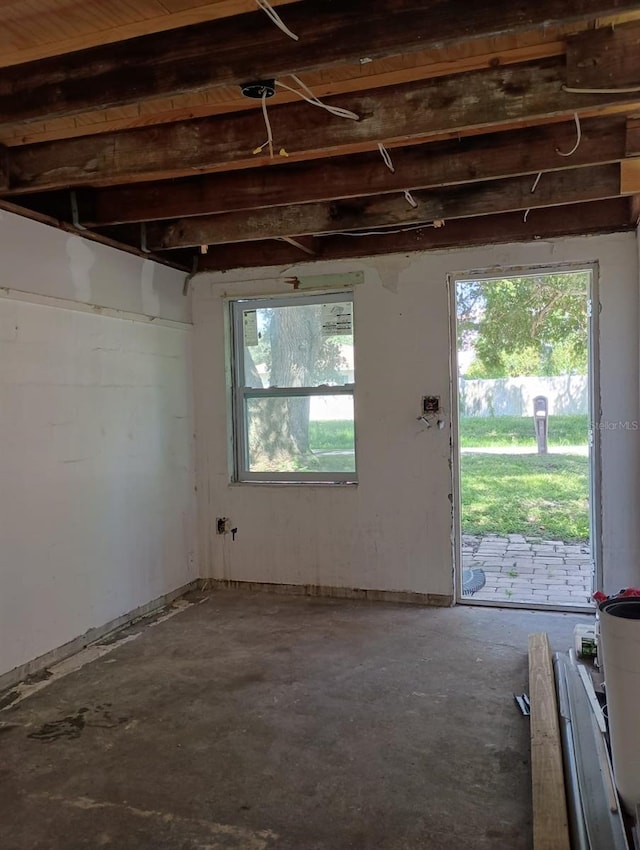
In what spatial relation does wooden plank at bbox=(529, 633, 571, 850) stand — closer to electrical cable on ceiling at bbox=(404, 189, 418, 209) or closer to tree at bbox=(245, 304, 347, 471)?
tree at bbox=(245, 304, 347, 471)

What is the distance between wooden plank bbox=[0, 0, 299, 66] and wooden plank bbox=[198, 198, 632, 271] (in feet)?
8.18

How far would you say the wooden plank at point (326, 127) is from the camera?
2.20m

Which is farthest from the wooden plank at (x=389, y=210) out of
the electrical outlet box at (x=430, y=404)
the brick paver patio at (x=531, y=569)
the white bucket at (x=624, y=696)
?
the brick paver patio at (x=531, y=569)

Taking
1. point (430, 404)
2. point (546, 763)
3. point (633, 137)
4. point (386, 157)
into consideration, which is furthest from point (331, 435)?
point (546, 763)

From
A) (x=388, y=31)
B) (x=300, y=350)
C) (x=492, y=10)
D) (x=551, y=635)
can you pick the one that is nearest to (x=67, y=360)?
(x=300, y=350)

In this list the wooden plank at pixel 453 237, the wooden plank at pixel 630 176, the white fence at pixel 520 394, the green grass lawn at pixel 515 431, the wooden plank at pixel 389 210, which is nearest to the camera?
the wooden plank at pixel 630 176

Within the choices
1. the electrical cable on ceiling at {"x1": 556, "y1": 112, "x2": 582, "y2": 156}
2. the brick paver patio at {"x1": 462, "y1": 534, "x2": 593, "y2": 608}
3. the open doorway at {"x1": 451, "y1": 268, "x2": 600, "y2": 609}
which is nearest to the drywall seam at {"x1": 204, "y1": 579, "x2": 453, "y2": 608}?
the brick paver patio at {"x1": 462, "y1": 534, "x2": 593, "y2": 608}

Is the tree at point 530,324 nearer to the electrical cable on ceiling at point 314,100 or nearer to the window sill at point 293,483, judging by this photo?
the window sill at point 293,483

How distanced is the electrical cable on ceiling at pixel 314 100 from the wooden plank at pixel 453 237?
6.00 feet

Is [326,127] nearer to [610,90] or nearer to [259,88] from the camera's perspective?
[259,88]

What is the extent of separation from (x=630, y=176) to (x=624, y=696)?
8.05ft

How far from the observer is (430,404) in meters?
4.18

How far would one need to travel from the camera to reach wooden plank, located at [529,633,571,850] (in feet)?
6.03

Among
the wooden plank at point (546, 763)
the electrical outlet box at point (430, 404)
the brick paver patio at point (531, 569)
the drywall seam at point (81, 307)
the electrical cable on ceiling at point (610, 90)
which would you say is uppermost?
the electrical cable on ceiling at point (610, 90)
